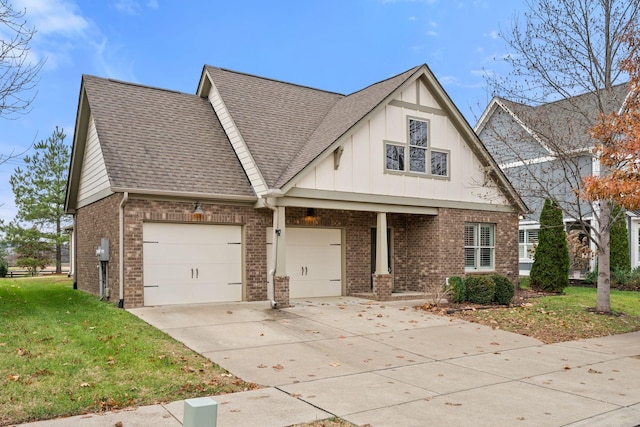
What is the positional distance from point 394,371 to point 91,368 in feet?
13.4

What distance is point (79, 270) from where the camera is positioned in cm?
1811

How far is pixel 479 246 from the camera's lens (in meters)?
17.7

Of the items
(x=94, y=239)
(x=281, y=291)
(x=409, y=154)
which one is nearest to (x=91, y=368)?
(x=281, y=291)

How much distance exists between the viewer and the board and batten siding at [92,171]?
1453 centimetres

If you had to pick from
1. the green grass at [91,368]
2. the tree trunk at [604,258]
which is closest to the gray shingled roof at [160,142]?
the green grass at [91,368]

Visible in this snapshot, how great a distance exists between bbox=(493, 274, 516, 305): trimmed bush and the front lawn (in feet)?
1.63

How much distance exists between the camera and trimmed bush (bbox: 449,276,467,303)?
46.6 ft

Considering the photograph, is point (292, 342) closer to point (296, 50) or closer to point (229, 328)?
point (229, 328)

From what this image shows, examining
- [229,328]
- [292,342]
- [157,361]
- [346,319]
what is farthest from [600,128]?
[157,361]

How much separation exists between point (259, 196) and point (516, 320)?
22.3 ft

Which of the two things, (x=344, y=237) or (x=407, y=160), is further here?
(x=344, y=237)

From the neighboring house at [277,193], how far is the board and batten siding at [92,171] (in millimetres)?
93

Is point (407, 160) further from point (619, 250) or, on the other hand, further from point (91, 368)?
point (91, 368)

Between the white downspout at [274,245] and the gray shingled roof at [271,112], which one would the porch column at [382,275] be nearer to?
the white downspout at [274,245]
